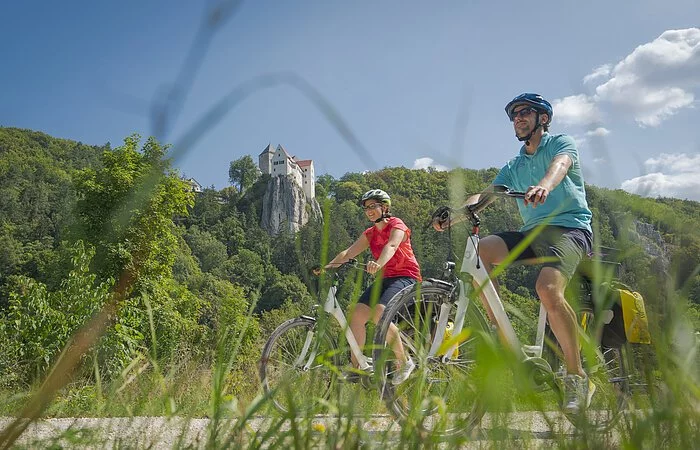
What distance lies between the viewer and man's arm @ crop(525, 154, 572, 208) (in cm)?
273

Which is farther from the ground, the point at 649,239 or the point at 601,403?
the point at 649,239

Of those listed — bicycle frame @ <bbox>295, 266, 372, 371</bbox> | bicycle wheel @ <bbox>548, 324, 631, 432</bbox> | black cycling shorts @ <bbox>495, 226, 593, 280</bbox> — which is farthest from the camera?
bicycle frame @ <bbox>295, 266, 372, 371</bbox>

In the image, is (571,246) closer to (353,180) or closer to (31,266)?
(353,180)

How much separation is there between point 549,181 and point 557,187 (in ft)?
1.54

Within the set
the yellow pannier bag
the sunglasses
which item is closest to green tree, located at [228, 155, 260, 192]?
the sunglasses

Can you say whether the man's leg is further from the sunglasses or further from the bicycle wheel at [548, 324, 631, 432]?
the bicycle wheel at [548, 324, 631, 432]

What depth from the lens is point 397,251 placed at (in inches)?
185

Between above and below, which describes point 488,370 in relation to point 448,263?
below

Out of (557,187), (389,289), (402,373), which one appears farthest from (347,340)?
(557,187)

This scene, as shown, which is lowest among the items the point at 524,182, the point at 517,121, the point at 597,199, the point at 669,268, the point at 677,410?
the point at 677,410

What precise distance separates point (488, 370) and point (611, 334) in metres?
3.58

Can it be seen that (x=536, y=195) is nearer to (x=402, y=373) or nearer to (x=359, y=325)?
(x=402, y=373)

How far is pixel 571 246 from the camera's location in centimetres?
308

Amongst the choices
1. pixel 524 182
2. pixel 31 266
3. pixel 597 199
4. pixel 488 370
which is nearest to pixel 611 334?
pixel 524 182
